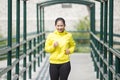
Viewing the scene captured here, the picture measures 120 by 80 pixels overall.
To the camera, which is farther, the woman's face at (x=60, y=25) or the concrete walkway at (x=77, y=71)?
the concrete walkway at (x=77, y=71)

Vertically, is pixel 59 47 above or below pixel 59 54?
above

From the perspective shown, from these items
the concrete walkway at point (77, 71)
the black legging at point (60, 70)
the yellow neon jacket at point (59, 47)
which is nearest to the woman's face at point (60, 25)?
the yellow neon jacket at point (59, 47)

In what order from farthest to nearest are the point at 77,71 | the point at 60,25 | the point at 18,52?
the point at 77,71, the point at 18,52, the point at 60,25

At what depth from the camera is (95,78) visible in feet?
35.3

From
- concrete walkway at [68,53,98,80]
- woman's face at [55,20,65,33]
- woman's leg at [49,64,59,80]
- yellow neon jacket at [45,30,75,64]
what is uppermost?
woman's face at [55,20,65,33]

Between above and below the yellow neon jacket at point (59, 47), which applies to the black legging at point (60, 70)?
below

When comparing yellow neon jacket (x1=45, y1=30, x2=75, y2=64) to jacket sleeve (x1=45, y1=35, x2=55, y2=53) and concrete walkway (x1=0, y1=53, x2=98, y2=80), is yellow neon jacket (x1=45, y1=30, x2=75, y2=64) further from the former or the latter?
concrete walkway (x1=0, y1=53, x2=98, y2=80)

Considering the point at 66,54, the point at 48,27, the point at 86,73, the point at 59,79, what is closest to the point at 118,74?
the point at 66,54

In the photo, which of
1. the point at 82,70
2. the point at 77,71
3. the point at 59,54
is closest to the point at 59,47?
the point at 59,54

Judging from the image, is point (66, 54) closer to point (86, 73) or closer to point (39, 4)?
point (86, 73)

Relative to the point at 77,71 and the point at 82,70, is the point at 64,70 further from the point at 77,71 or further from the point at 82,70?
the point at 82,70

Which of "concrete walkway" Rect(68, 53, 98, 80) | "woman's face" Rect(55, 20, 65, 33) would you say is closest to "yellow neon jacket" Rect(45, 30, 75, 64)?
"woman's face" Rect(55, 20, 65, 33)

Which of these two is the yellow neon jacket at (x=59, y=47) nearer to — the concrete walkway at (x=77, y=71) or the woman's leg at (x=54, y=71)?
the woman's leg at (x=54, y=71)

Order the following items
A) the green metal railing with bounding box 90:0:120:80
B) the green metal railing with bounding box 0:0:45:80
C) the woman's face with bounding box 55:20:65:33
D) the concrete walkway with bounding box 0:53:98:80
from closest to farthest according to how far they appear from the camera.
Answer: the green metal railing with bounding box 90:0:120:80 < the green metal railing with bounding box 0:0:45:80 < the woman's face with bounding box 55:20:65:33 < the concrete walkway with bounding box 0:53:98:80
